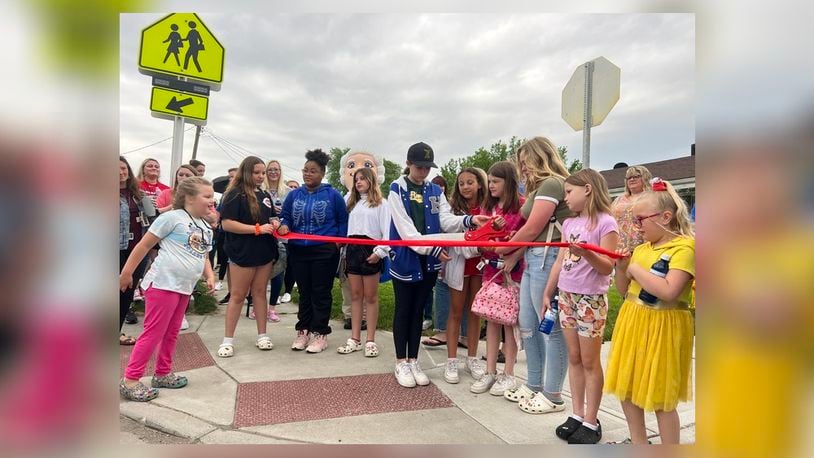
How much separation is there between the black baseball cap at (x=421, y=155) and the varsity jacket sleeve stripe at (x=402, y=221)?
238 mm

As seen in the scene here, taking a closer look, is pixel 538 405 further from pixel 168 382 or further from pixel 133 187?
pixel 133 187

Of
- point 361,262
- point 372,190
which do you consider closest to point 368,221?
point 372,190

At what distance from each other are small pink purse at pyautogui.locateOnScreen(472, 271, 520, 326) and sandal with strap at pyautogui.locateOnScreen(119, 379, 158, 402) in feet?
7.10

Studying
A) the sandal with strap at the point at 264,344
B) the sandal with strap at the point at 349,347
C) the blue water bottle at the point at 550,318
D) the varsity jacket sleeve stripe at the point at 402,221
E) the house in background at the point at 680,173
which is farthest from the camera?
the sandal with strap at the point at 349,347

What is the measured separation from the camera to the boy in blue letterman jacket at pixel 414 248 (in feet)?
9.61

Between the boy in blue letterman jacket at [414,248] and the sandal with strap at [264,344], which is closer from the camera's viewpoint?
the boy in blue letterman jacket at [414,248]

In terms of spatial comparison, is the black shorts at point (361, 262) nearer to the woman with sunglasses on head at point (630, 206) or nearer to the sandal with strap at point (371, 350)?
the sandal with strap at point (371, 350)

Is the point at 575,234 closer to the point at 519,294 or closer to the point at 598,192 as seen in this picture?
the point at 598,192

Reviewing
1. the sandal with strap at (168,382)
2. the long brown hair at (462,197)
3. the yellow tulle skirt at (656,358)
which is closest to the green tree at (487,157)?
the long brown hair at (462,197)

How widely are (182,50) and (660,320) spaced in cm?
246

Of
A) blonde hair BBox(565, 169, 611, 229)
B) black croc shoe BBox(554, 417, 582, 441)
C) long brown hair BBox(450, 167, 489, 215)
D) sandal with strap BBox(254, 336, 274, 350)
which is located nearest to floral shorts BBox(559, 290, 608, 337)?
blonde hair BBox(565, 169, 611, 229)

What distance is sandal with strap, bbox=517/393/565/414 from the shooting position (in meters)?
2.57
